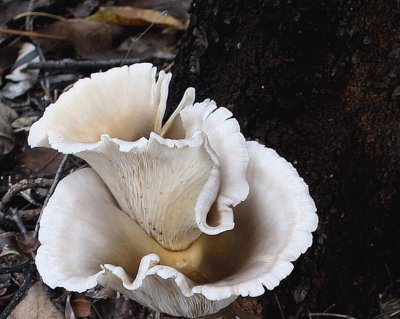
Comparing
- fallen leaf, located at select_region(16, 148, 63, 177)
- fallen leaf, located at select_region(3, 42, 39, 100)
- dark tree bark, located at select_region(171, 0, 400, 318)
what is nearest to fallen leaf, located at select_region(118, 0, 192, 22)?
fallen leaf, located at select_region(3, 42, 39, 100)

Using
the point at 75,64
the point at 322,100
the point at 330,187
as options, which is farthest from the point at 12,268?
the point at 75,64

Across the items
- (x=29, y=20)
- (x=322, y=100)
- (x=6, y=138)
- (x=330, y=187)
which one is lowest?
(x=6, y=138)

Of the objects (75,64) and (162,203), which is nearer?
(162,203)

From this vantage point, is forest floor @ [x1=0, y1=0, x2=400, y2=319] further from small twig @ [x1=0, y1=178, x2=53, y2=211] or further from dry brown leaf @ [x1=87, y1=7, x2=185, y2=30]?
dry brown leaf @ [x1=87, y1=7, x2=185, y2=30]

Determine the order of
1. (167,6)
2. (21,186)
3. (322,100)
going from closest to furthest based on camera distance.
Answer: (322,100) → (21,186) → (167,6)

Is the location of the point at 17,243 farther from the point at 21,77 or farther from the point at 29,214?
the point at 21,77

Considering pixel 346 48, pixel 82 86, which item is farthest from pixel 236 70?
pixel 82 86
